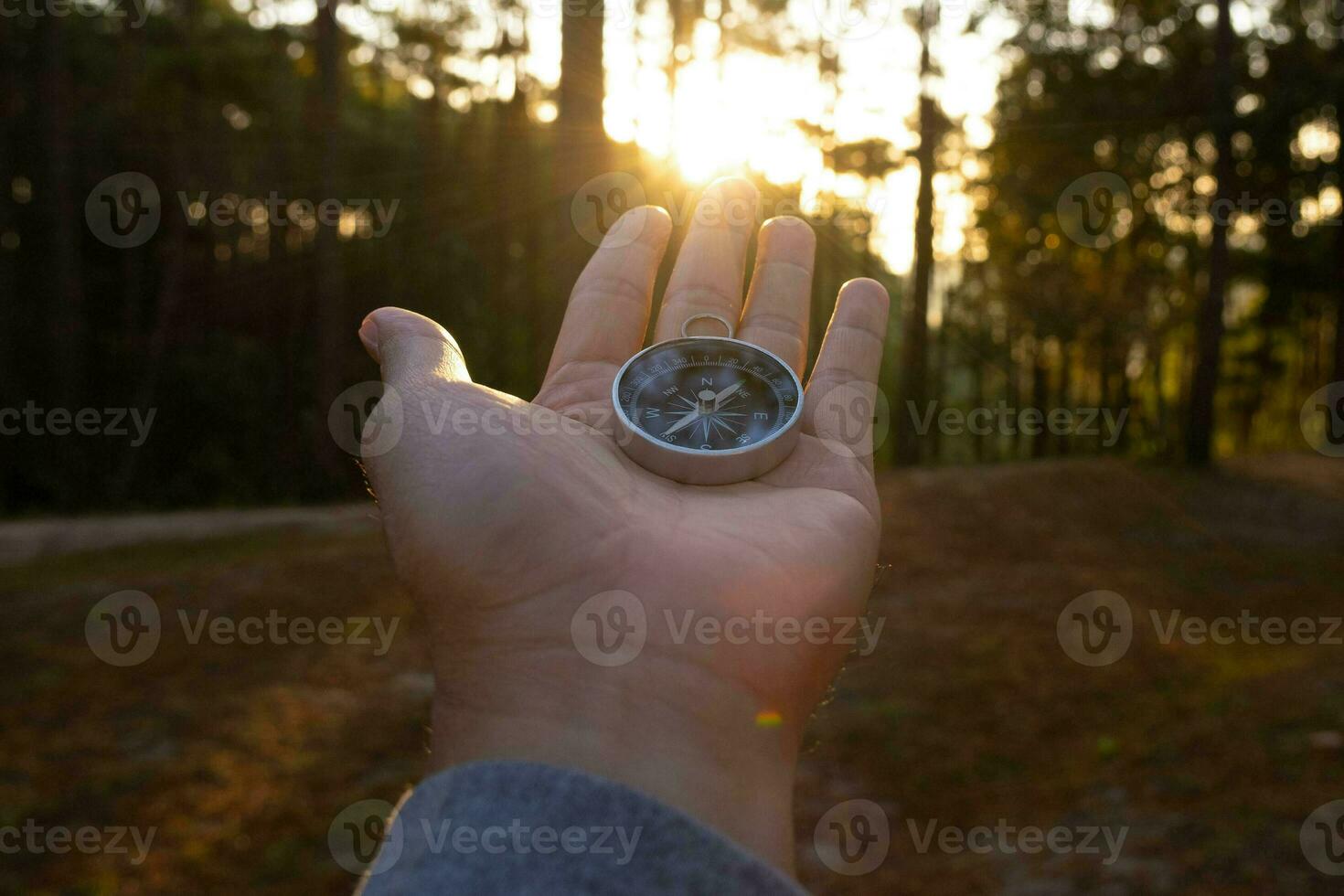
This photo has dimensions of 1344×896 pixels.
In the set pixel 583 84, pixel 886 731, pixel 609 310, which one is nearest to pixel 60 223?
pixel 583 84

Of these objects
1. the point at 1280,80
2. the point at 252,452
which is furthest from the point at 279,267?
the point at 1280,80

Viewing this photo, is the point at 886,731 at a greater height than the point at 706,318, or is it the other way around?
the point at 706,318

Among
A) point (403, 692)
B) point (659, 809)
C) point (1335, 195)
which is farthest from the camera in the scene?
point (1335, 195)

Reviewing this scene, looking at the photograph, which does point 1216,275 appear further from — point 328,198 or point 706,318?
point 706,318

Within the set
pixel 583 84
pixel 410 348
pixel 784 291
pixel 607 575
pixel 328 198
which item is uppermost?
pixel 583 84

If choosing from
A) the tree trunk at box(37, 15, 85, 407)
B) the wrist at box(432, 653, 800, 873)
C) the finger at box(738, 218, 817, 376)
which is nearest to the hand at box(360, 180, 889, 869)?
the wrist at box(432, 653, 800, 873)

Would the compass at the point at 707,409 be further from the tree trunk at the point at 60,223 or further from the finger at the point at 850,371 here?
the tree trunk at the point at 60,223

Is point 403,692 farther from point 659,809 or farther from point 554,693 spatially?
point 659,809
